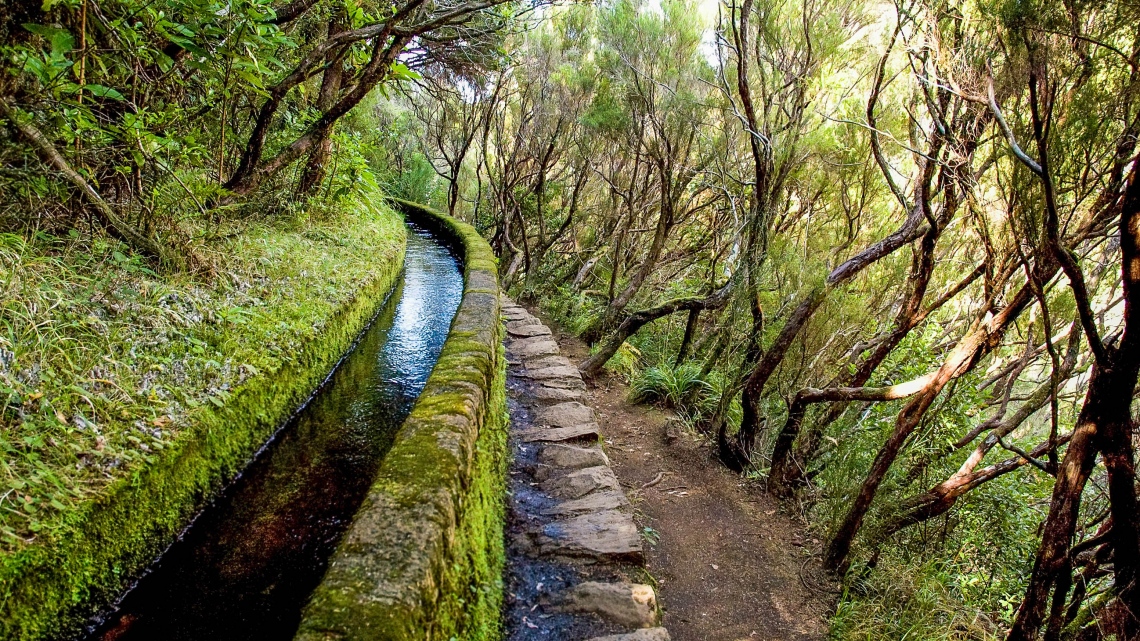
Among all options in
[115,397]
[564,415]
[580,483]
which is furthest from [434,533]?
[564,415]

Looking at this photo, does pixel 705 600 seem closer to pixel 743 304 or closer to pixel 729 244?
pixel 743 304

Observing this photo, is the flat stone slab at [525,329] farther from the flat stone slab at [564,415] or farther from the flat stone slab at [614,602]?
the flat stone slab at [614,602]

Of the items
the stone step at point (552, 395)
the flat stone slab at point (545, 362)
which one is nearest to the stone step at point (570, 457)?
the stone step at point (552, 395)

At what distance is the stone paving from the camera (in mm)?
2979

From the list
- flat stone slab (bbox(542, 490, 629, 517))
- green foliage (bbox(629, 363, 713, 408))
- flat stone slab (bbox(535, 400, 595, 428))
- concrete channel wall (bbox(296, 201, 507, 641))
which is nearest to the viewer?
concrete channel wall (bbox(296, 201, 507, 641))

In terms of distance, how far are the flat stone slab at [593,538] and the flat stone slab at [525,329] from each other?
3607mm

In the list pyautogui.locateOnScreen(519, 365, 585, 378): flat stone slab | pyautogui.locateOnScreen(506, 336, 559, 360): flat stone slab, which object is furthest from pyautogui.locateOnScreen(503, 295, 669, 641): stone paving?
pyautogui.locateOnScreen(506, 336, 559, 360): flat stone slab

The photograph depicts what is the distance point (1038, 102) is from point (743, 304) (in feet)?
11.9

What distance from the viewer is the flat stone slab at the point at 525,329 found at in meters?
7.15

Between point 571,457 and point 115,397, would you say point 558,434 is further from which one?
point 115,397

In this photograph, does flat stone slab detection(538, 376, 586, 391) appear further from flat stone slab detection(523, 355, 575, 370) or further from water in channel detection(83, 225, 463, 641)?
water in channel detection(83, 225, 463, 641)

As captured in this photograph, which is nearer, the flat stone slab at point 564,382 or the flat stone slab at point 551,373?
the flat stone slab at point 564,382

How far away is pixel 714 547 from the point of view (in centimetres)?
477

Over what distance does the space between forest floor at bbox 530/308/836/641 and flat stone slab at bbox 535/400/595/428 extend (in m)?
0.90
